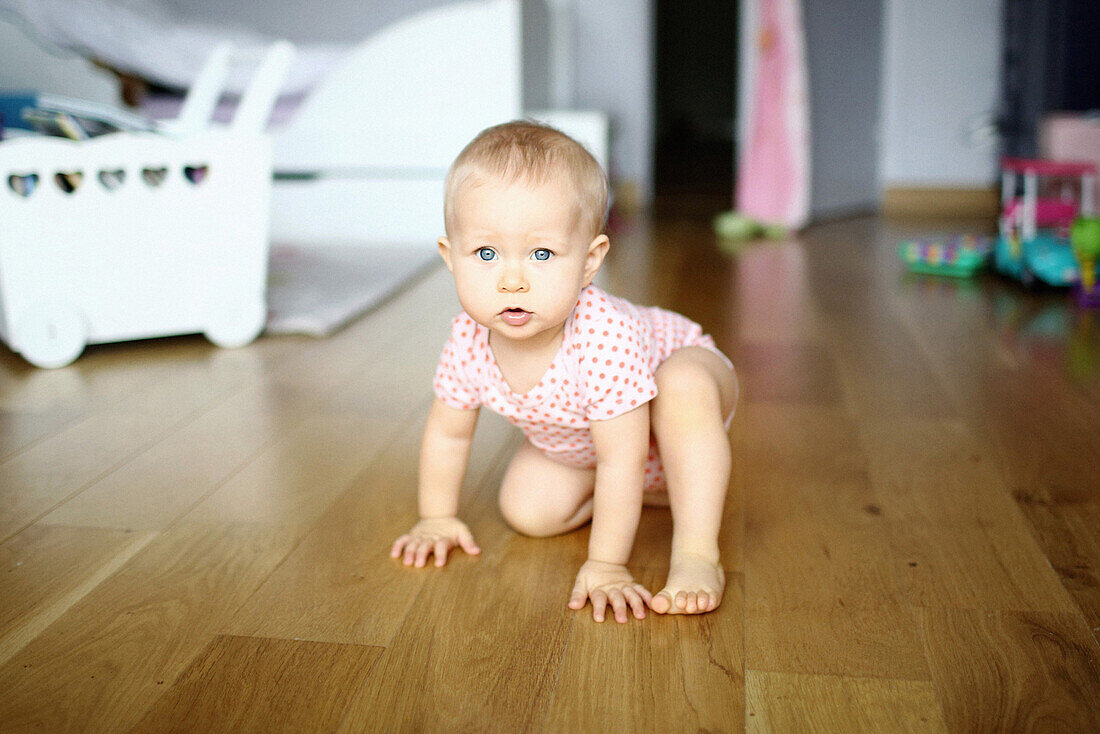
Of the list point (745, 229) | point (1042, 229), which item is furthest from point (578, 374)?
point (745, 229)

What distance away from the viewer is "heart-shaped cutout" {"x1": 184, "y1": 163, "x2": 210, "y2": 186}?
1.73m

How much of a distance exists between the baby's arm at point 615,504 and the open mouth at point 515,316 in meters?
0.12

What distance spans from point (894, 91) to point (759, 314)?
212 centimetres

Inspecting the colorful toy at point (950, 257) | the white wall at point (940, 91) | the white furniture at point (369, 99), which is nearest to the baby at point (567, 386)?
the colorful toy at point (950, 257)

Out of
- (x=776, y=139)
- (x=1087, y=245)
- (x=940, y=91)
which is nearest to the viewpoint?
(x=1087, y=245)

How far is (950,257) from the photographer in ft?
8.14

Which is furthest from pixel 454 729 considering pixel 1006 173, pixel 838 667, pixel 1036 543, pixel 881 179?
pixel 881 179

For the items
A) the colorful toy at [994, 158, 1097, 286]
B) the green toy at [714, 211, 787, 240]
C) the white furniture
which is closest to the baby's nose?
the colorful toy at [994, 158, 1097, 286]

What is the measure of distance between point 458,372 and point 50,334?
0.98m

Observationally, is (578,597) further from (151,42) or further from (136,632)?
(151,42)

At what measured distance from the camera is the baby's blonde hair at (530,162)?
804 mm

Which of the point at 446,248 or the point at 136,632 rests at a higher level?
the point at 446,248

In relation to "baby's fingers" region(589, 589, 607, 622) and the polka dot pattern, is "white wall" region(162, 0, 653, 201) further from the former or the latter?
"baby's fingers" region(589, 589, 607, 622)

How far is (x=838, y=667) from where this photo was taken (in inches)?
30.2
